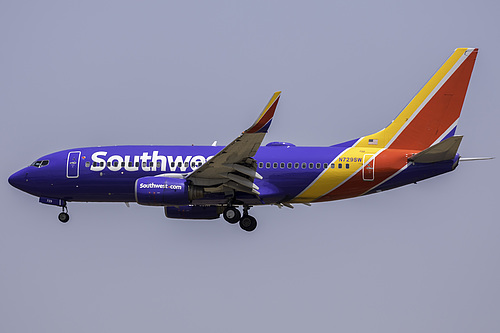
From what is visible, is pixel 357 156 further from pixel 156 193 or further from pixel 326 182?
pixel 156 193

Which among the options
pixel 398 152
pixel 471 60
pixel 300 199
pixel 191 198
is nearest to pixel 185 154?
pixel 191 198

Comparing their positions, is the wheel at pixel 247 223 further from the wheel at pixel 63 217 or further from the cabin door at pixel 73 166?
the wheel at pixel 63 217

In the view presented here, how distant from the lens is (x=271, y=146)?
57.4m

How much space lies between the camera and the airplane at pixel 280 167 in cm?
5456

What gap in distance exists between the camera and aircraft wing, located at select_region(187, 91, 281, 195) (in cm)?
5066

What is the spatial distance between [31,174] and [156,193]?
30.7 feet

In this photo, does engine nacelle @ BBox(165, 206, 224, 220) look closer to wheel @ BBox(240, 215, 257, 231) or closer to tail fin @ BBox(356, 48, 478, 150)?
wheel @ BBox(240, 215, 257, 231)

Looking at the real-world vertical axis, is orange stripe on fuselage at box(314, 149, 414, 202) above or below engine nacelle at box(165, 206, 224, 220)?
above

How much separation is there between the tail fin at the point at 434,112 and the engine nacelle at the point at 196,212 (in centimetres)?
938

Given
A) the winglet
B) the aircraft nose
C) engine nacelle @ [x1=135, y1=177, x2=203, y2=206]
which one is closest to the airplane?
engine nacelle @ [x1=135, y1=177, x2=203, y2=206]

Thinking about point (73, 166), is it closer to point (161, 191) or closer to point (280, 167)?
point (161, 191)

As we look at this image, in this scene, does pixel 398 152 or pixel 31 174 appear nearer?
pixel 398 152

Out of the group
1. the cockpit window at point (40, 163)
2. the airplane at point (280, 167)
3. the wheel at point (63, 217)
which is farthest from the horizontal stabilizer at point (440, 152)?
the cockpit window at point (40, 163)

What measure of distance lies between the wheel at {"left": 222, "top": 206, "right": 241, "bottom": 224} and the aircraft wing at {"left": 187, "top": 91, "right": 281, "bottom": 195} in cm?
160
